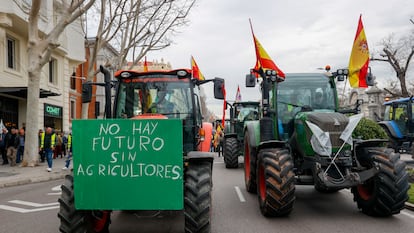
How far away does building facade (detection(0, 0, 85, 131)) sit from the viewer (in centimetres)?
1866

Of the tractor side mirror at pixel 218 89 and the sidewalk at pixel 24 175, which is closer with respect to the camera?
the tractor side mirror at pixel 218 89

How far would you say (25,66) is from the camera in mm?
21328

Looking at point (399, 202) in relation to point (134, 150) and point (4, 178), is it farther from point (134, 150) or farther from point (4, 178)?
point (4, 178)

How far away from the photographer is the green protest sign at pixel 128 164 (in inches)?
194

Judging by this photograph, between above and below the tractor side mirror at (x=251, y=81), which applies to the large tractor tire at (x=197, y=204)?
below

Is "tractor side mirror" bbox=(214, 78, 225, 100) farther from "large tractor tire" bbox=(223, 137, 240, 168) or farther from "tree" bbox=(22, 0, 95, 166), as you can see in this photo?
"tree" bbox=(22, 0, 95, 166)

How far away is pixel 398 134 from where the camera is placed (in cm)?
1761

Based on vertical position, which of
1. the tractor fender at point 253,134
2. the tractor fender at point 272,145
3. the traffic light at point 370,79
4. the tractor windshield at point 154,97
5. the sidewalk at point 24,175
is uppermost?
the traffic light at point 370,79

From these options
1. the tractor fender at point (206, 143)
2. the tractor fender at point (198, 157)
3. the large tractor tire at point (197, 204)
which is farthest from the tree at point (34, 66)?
the large tractor tire at point (197, 204)

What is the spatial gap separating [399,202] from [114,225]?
464 cm

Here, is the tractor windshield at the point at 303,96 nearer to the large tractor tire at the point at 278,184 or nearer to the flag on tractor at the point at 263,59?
the flag on tractor at the point at 263,59

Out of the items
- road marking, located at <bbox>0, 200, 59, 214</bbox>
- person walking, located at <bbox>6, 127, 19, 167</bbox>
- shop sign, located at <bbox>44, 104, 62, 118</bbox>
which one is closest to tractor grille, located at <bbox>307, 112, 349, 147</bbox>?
road marking, located at <bbox>0, 200, 59, 214</bbox>

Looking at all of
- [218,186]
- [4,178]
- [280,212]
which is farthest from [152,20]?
[280,212]

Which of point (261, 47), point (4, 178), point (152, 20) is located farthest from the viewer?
point (152, 20)
